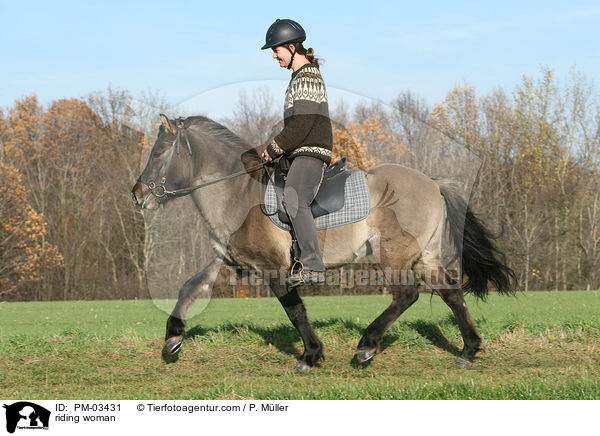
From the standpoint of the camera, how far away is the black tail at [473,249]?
286 inches

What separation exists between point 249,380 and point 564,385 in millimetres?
2823

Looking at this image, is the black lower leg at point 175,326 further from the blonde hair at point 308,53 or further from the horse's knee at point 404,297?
the blonde hair at point 308,53

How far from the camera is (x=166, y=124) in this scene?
21.0ft

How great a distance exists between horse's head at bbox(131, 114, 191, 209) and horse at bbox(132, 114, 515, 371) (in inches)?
0.4

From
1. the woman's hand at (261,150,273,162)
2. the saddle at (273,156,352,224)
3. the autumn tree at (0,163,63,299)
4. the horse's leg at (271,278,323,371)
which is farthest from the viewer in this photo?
the autumn tree at (0,163,63,299)

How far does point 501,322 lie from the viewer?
8.70m

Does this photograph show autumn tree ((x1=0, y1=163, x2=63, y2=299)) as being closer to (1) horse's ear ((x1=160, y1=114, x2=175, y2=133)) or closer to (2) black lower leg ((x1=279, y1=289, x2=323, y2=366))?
(1) horse's ear ((x1=160, y1=114, x2=175, y2=133))

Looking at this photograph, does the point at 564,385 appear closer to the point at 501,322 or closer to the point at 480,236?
the point at 480,236

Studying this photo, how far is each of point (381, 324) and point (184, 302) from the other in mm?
2169

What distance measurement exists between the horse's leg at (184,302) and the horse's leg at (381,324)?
179 centimetres

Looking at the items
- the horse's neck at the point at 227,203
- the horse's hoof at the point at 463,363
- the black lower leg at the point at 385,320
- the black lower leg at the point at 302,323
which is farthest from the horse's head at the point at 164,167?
the horse's hoof at the point at 463,363

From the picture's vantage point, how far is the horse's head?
20.9 feet

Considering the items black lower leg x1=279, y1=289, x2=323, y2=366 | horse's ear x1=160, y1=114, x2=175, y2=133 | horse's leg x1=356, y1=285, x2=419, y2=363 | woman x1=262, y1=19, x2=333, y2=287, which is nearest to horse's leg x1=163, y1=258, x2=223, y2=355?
black lower leg x1=279, y1=289, x2=323, y2=366
